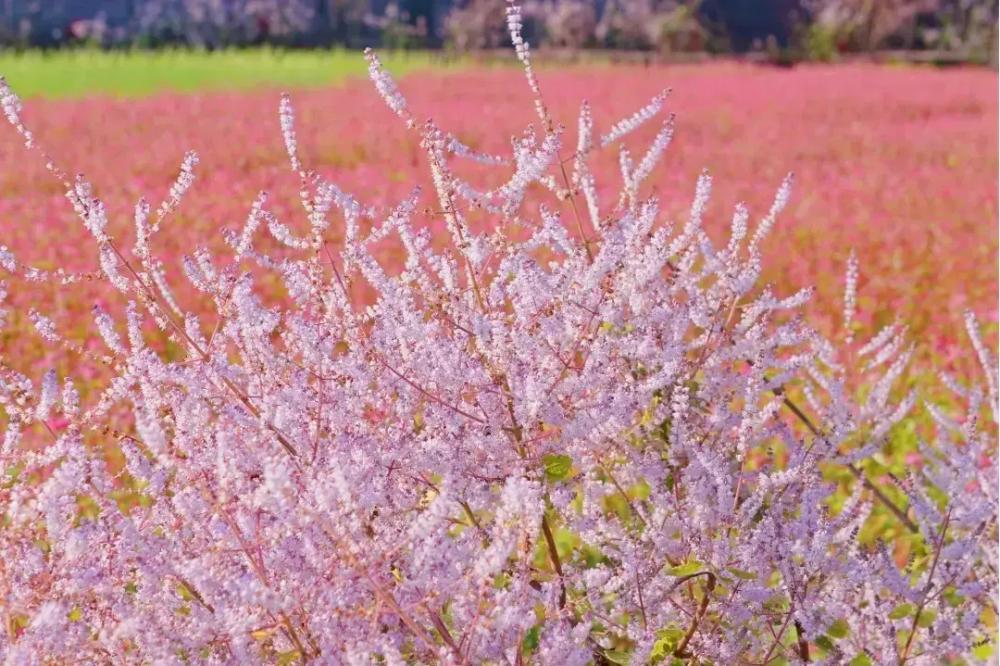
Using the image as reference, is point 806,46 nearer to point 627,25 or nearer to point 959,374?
point 627,25

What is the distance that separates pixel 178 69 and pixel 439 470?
32.0m

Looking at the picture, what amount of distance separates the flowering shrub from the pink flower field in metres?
3.74

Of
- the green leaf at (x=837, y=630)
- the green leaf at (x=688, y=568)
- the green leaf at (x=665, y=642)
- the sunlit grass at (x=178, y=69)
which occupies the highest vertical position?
the sunlit grass at (x=178, y=69)

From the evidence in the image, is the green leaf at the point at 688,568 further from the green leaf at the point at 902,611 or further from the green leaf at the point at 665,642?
the green leaf at the point at 902,611

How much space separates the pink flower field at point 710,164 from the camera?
9.05 m

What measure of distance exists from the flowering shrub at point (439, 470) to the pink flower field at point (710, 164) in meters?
3.74

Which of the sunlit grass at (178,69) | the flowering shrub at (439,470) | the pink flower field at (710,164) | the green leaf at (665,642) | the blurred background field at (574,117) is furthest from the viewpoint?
the sunlit grass at (178,69)

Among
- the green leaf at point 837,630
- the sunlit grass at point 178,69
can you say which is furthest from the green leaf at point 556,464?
the sunlit grass at point 178,69

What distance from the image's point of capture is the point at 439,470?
219cm

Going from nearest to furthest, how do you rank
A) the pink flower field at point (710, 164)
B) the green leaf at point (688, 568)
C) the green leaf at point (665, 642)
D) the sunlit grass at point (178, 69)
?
1. the green leaf at point (688, 568)
2. the green leaf at point (665, 642)
3. the pink flower field at point (710, 164)
4. the sunlit grass at point (178, 69)

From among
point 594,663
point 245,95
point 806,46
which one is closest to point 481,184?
point 594,663

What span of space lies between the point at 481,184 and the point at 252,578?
1078cm

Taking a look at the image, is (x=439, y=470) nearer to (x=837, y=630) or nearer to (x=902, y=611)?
(x=837, y=630)

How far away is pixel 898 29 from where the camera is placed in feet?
143
